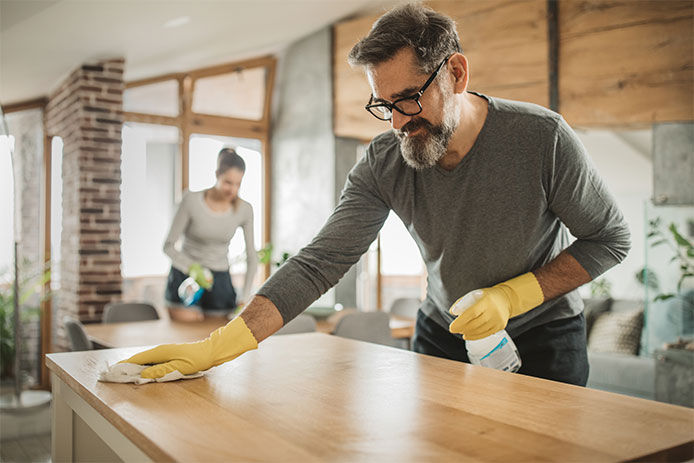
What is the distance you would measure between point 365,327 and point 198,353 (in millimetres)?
2046

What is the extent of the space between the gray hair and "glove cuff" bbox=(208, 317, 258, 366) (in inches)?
27.1

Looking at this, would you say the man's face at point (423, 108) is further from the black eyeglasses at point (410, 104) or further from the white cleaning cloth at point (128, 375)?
the white cleaning cloth at point (128, 375)

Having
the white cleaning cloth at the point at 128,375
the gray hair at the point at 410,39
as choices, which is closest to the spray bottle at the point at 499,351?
the gray hair at the point at 410,39

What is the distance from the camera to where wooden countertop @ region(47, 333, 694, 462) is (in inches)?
34.0

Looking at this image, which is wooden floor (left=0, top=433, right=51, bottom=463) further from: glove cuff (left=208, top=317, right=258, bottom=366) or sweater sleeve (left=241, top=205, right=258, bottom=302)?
glove cuff (left=208, top=317, right=258, bottom=366)

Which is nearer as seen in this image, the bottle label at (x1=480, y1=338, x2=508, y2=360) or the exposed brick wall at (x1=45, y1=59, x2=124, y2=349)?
the bottle label at (x1=480, y1=338, x2=508, y2=360)

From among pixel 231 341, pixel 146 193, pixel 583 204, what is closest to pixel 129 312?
pixel 146 193

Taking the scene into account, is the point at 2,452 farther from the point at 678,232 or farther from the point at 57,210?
the point at 678,232

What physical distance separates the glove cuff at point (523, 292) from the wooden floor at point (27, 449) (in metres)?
3.21

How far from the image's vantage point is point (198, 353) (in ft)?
4.36

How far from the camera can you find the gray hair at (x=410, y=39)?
1479mm

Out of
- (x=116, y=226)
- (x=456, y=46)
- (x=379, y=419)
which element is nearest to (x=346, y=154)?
(x=116, y=226)

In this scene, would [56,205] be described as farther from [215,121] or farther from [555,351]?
[555,351]

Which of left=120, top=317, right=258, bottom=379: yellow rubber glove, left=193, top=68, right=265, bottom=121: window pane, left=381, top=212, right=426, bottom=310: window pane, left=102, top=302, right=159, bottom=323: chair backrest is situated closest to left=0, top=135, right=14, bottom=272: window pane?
left=102, top=302, right=159, bottom=323: chair backrest
